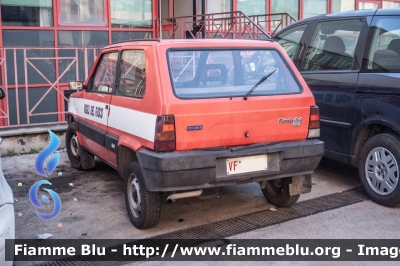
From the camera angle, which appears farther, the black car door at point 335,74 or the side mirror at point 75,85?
the side mirror at point 75,85

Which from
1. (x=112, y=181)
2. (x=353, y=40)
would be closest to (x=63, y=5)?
(x=112, y=181)

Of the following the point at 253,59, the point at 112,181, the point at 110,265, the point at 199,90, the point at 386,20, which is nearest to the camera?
the point at 110,265

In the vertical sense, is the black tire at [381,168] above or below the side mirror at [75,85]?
below

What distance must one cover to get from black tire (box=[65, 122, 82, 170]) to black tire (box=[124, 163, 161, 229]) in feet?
7.30

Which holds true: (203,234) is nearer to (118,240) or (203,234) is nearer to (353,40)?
(118,240)

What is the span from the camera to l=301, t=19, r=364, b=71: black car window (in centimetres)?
585

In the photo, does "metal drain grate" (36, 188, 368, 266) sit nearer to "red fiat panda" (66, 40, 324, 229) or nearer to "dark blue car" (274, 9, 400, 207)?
"red fiat panda" (66, 40, 324, 229)

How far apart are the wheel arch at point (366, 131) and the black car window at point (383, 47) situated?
571 mm

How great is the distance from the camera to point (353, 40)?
5.84 m

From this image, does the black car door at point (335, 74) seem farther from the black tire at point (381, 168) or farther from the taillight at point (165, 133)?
the taillight at point (165, 133)

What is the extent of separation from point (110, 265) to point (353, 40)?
3.75m

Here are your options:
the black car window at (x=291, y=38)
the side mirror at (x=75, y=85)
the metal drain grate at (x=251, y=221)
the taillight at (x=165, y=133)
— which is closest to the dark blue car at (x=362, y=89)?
the black car window at (x=291, y=38)

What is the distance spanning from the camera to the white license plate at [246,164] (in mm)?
4367

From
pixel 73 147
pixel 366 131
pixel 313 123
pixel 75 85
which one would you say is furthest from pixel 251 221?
pixel 73 147
